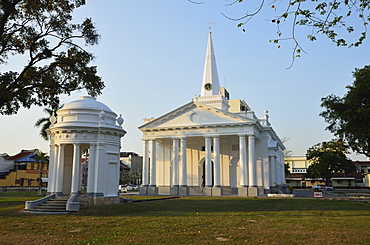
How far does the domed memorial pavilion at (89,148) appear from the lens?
20.6 metres

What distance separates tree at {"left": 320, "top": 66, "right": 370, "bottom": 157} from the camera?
2678cm

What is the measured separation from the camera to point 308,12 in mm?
7953

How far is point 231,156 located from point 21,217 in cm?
3057

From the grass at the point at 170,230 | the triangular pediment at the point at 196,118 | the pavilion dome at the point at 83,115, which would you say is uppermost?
the triangular pediment at the point at 196,118

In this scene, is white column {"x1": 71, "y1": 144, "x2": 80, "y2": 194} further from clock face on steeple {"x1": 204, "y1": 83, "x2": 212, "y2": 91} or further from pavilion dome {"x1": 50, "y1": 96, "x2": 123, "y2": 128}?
clock face on steeple {"x1": 204, "y1": 83, "x2": 212, "y2": 91}

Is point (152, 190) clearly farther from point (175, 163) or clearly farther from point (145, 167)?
point (175, 163)

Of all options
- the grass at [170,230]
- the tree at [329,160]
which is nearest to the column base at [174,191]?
the grass at [170,230]

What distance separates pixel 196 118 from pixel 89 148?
2102cm

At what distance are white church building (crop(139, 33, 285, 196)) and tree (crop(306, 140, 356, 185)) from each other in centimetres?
3246

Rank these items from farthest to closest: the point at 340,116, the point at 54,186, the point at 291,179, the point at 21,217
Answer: the point at 291,179 < the point at 340,116 < the point at 54,186 < the point at 21,217

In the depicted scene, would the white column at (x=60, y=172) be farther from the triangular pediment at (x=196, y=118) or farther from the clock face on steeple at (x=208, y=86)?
the clock face on steeple at (x=208, y=86)

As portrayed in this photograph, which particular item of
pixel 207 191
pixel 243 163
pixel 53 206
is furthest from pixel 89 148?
pixel 243 163

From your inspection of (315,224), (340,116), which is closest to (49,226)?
(315,224)

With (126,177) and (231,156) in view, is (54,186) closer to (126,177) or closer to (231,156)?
(231,156)
